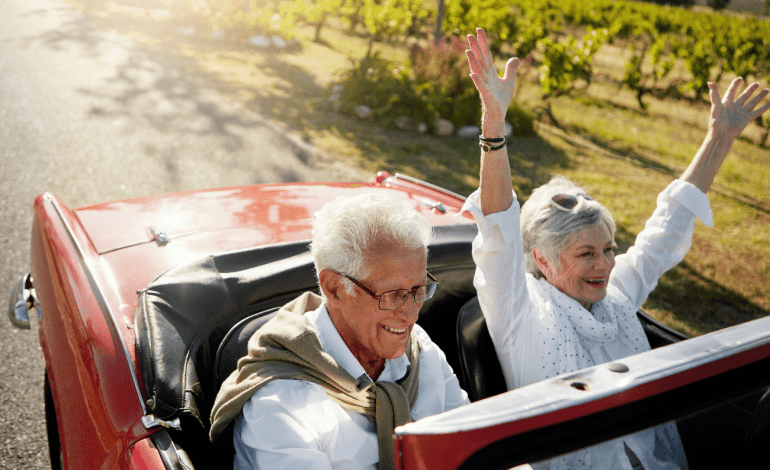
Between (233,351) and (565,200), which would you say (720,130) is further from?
(233,351)

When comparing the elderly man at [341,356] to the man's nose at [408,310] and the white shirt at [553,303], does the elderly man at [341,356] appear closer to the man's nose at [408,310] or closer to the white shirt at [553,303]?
the man's nose at [408,310]

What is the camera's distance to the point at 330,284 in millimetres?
1616

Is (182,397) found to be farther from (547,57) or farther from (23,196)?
(547,57)

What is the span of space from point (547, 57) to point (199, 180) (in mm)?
5773

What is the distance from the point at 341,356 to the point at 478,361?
1.95ft

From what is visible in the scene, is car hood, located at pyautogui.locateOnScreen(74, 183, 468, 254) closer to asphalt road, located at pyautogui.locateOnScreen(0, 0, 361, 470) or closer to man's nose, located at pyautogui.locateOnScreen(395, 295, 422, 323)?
man's nose, located at pyautogui.locateOnScreen(395, 295, 422, 323)

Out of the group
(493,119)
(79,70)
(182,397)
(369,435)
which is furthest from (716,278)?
(79,70)

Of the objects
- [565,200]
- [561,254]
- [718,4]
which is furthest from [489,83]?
[718,4]

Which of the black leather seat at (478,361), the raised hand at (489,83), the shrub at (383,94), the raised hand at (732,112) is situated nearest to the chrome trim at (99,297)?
the black leather seat at (478,361)

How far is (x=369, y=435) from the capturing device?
1.57 metres

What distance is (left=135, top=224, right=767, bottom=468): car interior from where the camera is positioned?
1.56 metres

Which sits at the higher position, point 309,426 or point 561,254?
point 561,254

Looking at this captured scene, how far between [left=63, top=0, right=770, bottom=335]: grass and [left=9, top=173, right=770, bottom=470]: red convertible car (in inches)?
110

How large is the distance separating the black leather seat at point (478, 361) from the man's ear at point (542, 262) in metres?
0.32
